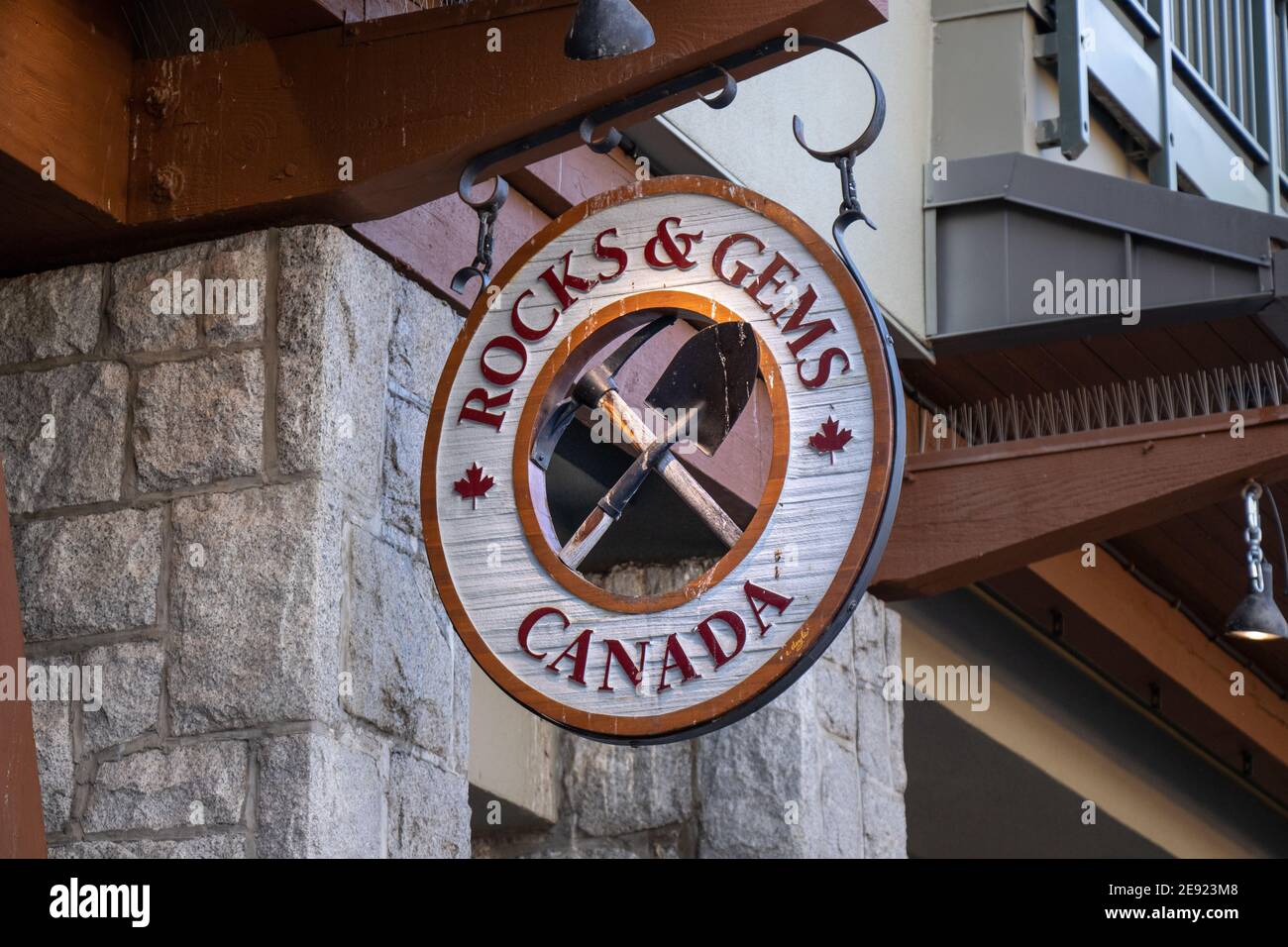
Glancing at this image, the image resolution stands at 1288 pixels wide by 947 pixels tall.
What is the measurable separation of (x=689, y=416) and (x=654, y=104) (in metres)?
0.58

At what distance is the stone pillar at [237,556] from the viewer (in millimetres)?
3770

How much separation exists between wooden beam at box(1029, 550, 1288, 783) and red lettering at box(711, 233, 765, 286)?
10.6ft

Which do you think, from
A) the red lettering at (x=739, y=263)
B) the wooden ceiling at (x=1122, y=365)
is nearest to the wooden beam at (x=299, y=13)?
the red lettering at (x=739, y=263)

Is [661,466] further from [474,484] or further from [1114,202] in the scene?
[1114,202]

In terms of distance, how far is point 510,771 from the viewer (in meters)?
5.58

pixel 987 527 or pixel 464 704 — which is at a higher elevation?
pixel 987 527

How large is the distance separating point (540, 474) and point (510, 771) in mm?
1963

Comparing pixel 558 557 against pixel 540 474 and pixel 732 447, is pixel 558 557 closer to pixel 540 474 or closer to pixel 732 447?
pixel 540 474

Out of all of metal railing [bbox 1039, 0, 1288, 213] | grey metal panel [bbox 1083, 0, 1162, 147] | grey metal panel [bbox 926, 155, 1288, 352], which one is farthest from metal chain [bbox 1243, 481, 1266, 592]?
grey metal panel [bbox 1083, 0, 1162, 147]

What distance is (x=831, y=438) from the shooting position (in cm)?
353

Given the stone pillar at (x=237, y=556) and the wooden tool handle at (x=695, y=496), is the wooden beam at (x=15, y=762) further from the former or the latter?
the wooden tool handle at (x=695, y=496)

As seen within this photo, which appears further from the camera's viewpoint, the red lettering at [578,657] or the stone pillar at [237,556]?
the stone pillar at [237,556]

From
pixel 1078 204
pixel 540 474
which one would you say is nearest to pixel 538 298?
pixel 540 474

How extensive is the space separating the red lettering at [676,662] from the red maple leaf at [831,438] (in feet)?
1.34
